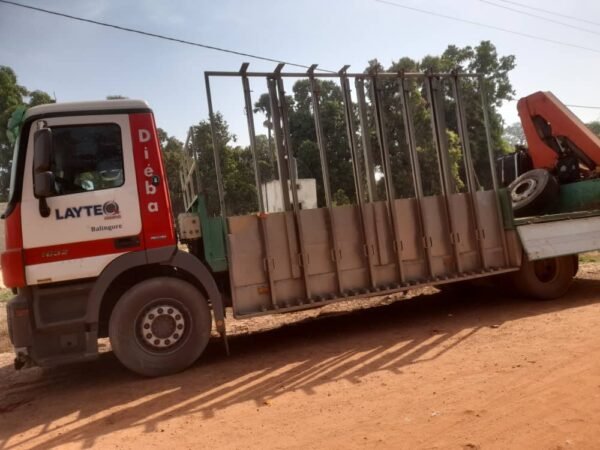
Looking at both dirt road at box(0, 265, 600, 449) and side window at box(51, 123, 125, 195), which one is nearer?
dirt road at box(0, 265, 600, 449)

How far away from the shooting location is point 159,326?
4.79 meters

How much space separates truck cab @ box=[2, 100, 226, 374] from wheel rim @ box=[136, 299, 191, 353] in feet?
0.03

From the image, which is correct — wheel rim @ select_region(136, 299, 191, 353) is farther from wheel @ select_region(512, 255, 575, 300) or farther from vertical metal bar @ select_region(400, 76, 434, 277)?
wheel @ select_region(512, 255, 575, 300)

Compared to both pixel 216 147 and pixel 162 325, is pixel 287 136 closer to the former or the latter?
pixel 216 147

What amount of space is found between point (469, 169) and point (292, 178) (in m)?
2.65

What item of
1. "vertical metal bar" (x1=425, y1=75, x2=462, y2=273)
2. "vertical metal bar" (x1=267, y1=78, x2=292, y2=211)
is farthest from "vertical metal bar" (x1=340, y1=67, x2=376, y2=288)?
"vertical metal bar" (x1=425, y1=75, x2=462, y2=273)

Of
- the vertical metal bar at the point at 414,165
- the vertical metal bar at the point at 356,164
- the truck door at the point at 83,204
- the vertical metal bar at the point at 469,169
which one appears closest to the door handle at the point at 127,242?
the truck door at the point at 83,204

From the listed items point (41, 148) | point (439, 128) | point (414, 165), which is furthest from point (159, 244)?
point (439, 128)

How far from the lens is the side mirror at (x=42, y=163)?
418 centimetres

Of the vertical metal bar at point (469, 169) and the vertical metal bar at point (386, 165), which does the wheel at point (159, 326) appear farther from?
the vertical metal bar at point (469, 169)

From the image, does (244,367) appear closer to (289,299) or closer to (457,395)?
(289,299)

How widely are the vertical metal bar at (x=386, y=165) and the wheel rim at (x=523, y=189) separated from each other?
3.04m

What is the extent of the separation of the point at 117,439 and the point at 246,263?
90.4 inches

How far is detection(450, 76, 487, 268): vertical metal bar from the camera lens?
6297mm
